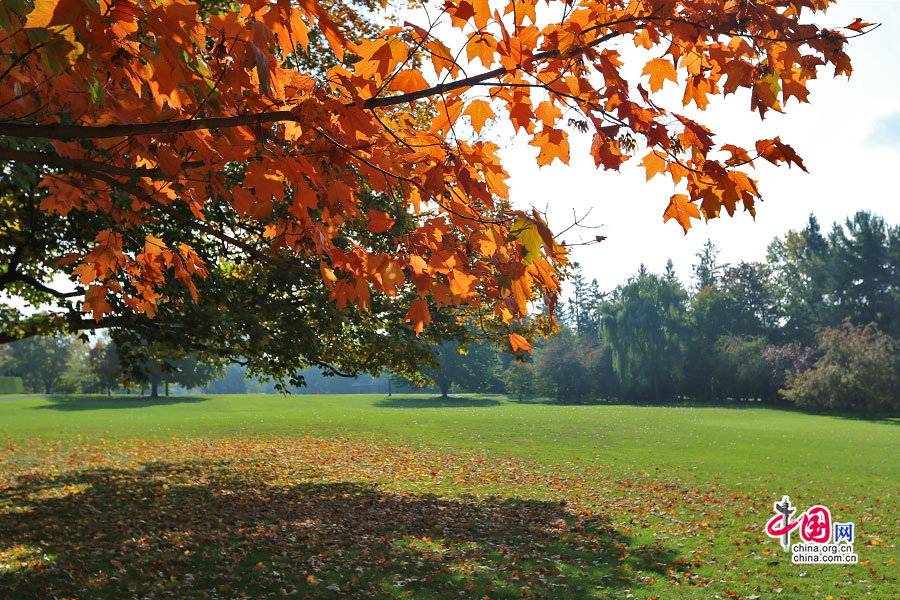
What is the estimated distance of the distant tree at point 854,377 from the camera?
3984 centimetres

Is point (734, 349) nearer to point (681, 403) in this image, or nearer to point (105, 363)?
point (681, 403)

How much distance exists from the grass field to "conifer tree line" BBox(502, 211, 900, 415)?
94.1 ft

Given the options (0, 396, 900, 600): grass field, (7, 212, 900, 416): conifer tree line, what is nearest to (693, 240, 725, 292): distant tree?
(7, 212, 900, 416): conifer tree line

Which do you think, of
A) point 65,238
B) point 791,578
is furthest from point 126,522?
point 791,578

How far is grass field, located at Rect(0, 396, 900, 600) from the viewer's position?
6.36 m

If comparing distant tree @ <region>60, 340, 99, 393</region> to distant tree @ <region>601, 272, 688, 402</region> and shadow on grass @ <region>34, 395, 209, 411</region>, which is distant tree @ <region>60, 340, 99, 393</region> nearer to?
shadow on grass @ <region>34, 395, 209, 411</region>

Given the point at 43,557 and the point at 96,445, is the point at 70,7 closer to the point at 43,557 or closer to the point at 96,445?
the point at 43,557

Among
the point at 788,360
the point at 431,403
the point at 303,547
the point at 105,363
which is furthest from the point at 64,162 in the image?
the point at 788,360

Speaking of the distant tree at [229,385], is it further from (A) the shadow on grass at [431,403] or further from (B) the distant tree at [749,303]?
(B) the distant tree at [749,303]

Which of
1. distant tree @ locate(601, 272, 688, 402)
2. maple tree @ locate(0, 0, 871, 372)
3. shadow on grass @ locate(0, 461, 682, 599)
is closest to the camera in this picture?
maple tree @ locate(0, 0, 871, 372)

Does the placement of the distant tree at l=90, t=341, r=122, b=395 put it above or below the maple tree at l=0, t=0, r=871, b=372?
below

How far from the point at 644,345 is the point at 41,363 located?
62908mm

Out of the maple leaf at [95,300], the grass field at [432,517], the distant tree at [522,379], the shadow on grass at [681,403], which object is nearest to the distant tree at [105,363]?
the grass field at [432,517]

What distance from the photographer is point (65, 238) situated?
365 inches
